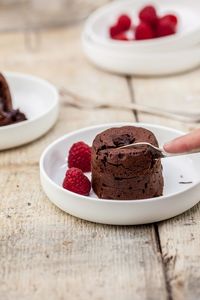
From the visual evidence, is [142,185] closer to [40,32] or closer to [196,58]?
[196,58]

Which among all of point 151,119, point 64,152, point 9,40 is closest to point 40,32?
point 9,40

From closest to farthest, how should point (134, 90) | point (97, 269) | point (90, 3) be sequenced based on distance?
1. point (97, 269)
2. point (134, 90)
3. point (90, 3)

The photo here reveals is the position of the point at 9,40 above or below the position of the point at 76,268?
below

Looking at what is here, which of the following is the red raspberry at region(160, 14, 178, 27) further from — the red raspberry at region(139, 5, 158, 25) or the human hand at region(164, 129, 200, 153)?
the human hand at region(164, 129, 200, 153)

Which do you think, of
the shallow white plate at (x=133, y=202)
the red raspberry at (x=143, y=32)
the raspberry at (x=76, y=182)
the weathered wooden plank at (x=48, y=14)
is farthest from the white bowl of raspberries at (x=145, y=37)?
the raspberry at (x=76, y=182)

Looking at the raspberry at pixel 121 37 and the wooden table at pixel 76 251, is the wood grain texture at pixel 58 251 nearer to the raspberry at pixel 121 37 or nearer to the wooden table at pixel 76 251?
the wooden table at pixel 76 251

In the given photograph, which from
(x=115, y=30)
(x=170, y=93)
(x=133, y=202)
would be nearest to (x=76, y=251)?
(x=133, y=202)
